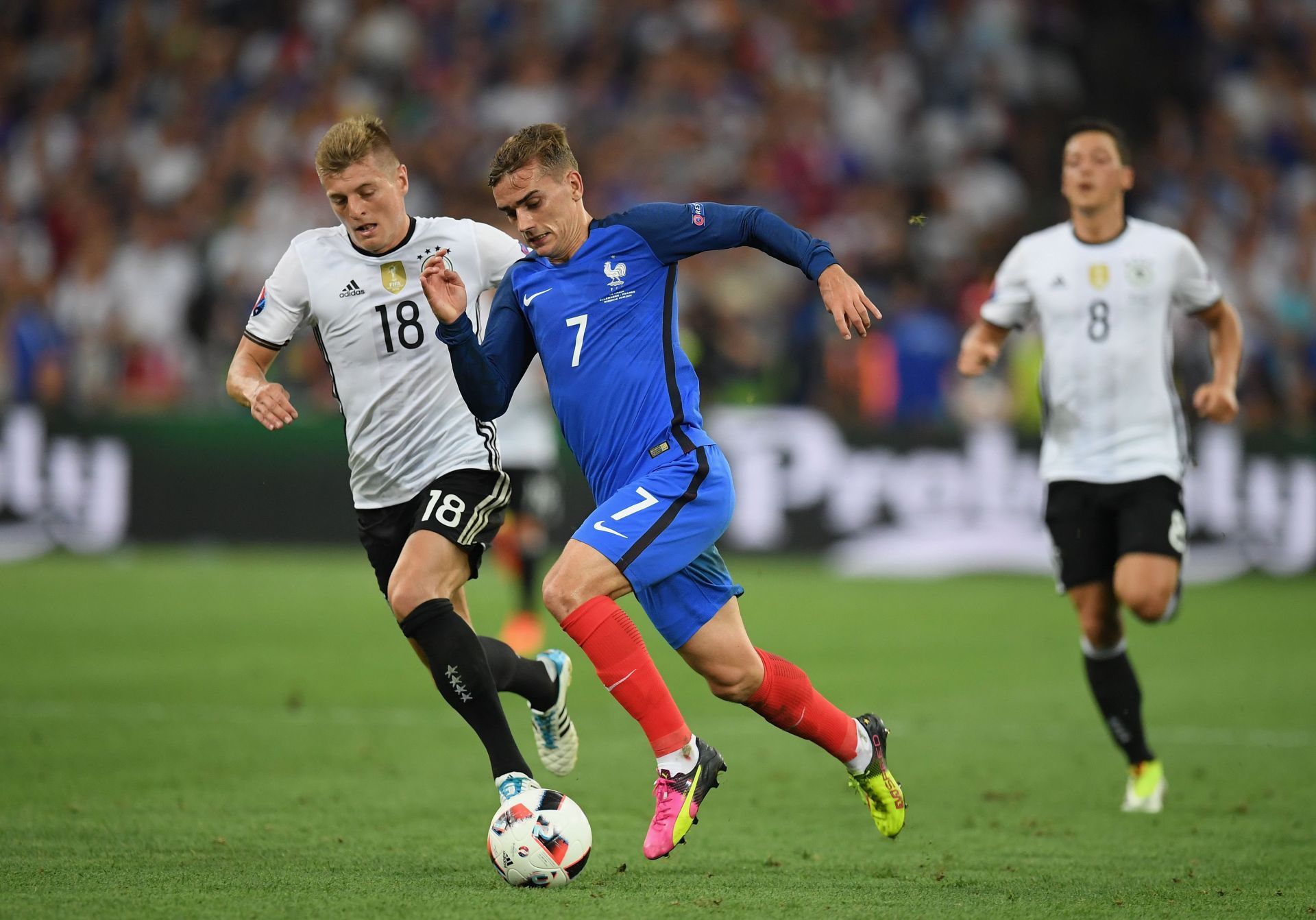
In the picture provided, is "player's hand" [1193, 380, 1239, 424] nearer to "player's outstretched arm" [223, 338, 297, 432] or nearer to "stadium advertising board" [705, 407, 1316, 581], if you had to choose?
"player's outstretched arm" [223, 338, 297, 432]

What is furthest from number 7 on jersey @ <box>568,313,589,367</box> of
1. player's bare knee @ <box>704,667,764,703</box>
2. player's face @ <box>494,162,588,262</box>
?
player's bare knee @ <box>704,667,764,703</box>

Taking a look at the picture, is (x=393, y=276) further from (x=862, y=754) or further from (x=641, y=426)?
(x=862, y=754)

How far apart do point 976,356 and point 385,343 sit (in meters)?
2.61

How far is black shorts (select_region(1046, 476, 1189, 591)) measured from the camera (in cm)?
695

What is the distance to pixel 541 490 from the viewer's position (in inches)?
504

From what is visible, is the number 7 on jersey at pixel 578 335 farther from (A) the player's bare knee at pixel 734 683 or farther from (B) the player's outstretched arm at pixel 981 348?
(B) the player's outstretched arm at pixel 981 348

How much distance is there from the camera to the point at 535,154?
544 centimetres

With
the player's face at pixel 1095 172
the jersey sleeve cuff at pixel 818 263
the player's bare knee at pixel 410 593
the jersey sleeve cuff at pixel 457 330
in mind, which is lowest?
the player's bare knee at pixel 410 593

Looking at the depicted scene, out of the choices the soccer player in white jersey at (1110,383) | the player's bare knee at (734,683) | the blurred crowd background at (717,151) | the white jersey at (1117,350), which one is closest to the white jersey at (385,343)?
the player's bare knee at (734,683)

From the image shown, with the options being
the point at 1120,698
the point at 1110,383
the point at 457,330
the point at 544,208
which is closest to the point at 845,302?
the point at 544,208

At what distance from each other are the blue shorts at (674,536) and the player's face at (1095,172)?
2.59m

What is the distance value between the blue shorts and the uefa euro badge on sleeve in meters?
1.24

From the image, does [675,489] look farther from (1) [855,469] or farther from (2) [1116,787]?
(1) [855,469]

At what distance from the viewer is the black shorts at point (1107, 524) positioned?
695cm
